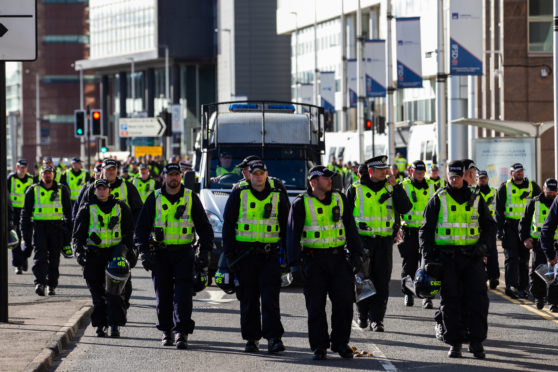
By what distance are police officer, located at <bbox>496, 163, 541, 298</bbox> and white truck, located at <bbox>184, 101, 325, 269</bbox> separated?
350cm

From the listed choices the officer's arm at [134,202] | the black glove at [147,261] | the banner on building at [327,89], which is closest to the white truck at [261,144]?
the officer's arm at [134,202]

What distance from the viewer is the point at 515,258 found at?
17.8 metres

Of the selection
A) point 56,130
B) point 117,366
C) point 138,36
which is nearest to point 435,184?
point 117,366

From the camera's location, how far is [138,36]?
124625mm

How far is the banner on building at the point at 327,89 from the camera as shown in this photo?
57000mm

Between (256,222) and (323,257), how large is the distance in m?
0.86

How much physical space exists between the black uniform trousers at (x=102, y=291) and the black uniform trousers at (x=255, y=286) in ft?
6.04

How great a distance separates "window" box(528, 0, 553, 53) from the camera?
45.8 m

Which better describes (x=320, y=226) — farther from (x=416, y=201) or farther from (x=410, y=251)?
(x=416, y=201)

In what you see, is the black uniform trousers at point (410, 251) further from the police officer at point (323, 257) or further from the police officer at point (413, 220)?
the police officer at point (323, 257)

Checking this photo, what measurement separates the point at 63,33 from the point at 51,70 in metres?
5.00

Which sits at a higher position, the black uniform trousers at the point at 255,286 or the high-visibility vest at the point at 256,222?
the high-visibility vest at the point at 256,222

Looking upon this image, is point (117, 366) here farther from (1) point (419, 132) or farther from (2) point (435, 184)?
(1) point (419, 132)

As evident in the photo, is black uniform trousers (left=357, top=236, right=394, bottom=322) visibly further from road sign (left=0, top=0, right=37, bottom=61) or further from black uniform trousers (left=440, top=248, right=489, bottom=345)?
road sign (left=0, top=0, right=37, bottom=61)
